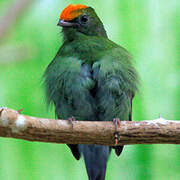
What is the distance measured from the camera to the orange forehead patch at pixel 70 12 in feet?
10.0

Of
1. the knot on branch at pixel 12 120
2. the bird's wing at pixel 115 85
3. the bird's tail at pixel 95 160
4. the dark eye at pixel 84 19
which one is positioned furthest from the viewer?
the dark eye at pixel 84 19

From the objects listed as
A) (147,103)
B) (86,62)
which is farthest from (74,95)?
(147,103)

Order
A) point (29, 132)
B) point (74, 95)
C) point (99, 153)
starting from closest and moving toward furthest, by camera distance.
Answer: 1. point (29, 132)
2. point (74, 95)
3. point (99, 153)

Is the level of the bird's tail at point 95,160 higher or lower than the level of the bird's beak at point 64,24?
lower

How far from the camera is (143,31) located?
341cm

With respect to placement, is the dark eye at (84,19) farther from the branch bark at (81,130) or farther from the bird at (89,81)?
the branch bark at (81,130)

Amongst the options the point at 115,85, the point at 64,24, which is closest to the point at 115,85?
the point at 115,85

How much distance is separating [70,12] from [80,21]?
138 millimetres

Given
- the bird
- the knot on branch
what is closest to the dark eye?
the bird

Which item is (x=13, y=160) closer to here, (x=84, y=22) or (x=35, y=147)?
(x=35, y=147)

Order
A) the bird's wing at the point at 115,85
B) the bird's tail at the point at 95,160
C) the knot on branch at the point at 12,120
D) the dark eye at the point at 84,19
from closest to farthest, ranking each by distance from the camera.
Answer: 1. the knot on branch at the point at 12,120
2. the bird's wing at the point at 115,85
3. the bird's tail at the point at 95,160
4. the dark eye at the point at 84,19

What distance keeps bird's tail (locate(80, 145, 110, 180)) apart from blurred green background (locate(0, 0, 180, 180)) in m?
0.23

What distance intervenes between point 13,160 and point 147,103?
4.07 feet

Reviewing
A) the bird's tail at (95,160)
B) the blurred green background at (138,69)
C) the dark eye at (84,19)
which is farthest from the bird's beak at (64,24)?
the bird's tail at (95,160)
